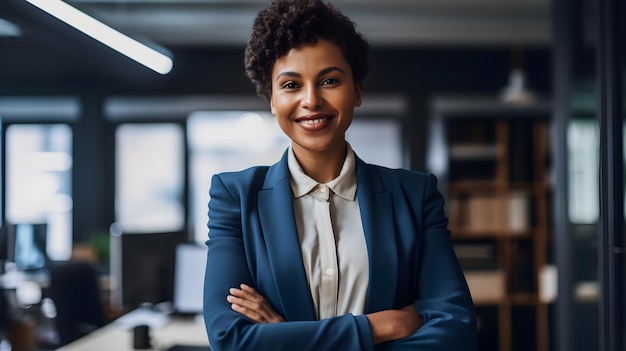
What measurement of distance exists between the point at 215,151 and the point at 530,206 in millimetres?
3030

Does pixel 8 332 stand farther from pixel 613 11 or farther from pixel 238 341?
pixel 613 11

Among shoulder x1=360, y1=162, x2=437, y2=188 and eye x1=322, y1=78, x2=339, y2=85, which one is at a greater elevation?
eye x1=322, y1=78, x2=339, y2=85

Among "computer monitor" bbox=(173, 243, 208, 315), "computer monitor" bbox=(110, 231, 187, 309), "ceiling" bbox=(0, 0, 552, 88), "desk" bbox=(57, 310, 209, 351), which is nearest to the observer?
"desk" bbox=(57, 310, 209, 351)

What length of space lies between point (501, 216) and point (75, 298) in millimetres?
3763

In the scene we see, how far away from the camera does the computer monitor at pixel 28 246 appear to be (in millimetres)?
5789

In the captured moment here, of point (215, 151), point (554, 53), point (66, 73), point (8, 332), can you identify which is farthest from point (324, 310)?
point (66, 73)

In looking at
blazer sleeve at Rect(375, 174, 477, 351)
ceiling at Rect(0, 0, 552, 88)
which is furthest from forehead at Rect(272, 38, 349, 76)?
ceiling at Rect(0, 0, 552, 88)

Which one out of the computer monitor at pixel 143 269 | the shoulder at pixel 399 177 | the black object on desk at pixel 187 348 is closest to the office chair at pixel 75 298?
the computer monitor at pixel 143 269

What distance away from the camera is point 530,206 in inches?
244

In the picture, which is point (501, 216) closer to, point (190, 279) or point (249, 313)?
point (190, 279)

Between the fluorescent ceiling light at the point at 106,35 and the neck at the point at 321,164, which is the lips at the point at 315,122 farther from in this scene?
the fluorescent ceiling light at the point at 106,35

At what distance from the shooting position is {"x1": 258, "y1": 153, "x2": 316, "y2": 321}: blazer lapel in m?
1.19

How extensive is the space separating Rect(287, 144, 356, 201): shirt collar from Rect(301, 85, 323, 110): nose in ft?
0.48

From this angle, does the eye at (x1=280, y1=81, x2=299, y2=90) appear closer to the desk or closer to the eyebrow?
the eyebrow
